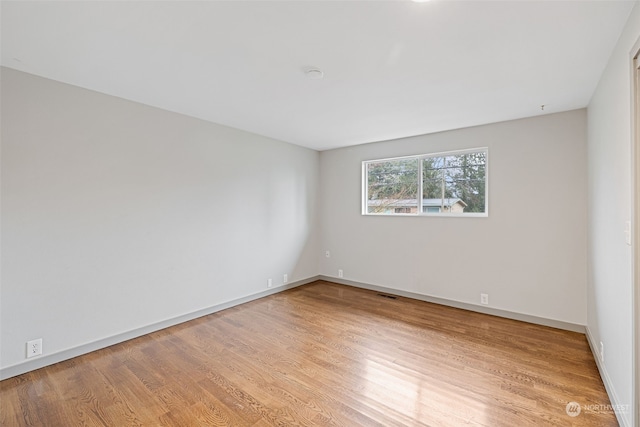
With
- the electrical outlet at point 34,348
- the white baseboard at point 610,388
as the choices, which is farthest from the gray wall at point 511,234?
the electrical outlet at point 34,348

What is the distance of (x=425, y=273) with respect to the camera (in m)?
4.05

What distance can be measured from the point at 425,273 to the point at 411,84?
265 centimetres

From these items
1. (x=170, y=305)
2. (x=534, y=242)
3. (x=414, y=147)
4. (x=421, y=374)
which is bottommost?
(x=421, y=374)

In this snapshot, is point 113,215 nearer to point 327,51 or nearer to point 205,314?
point 205,314

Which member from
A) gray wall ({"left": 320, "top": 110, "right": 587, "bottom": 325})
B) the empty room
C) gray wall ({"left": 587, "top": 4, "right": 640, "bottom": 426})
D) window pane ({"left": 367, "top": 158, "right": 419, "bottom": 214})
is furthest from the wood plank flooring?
window pane ({"left": 367, "top": 158, "right": 419, "bottom": 214})

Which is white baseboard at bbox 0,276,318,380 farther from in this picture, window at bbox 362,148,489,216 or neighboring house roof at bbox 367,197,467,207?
window at bbox 362,148,489,216

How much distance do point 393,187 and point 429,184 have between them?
58 centimetres

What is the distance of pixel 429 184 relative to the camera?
13.5 ft

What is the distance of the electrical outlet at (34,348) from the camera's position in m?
2.28

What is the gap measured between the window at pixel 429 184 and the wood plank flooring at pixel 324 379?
5.01 ft

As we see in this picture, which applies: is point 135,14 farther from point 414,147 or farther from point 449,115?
point 414,147

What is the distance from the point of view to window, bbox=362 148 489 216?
146 inches

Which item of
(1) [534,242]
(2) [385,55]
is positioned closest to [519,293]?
(1) [534,242]

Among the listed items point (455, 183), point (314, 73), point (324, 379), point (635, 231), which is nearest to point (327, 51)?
point (314, 73)
